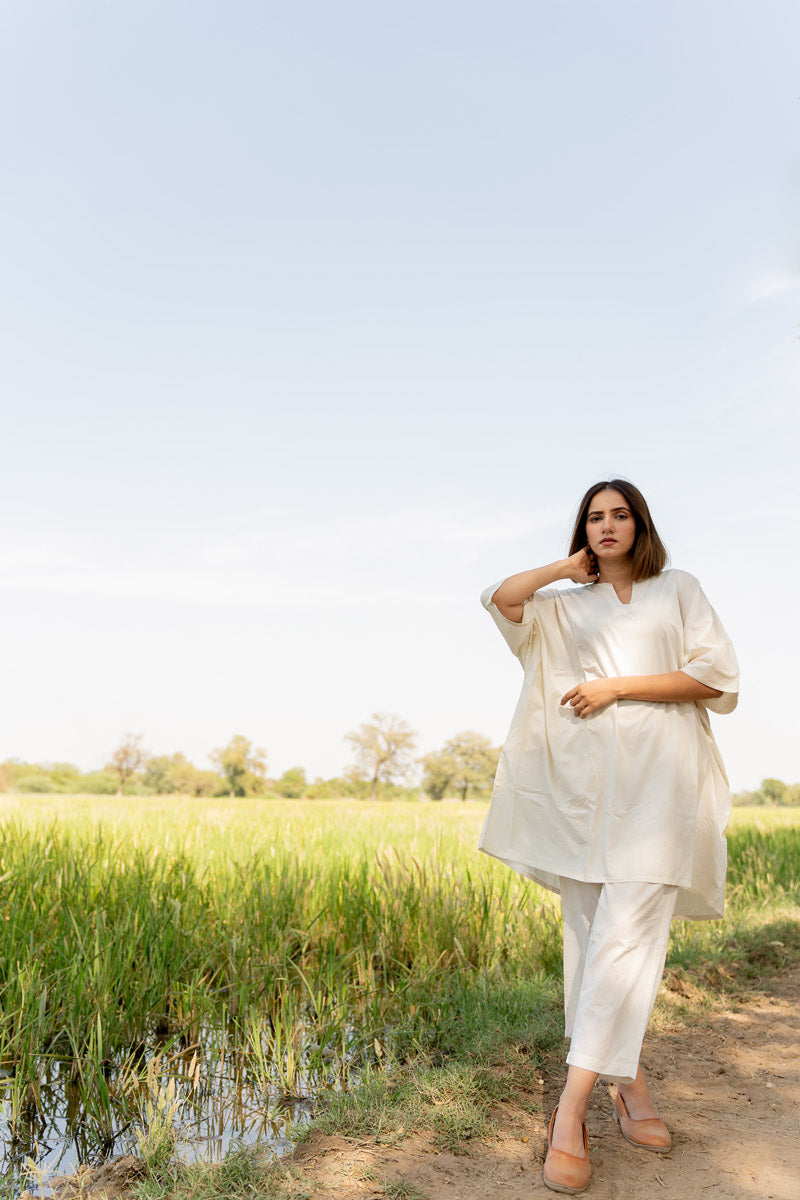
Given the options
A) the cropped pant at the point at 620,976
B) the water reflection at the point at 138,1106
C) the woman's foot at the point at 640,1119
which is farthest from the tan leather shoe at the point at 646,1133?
the water reflection at the point at 138,1106

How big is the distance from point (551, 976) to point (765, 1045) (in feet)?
3.69

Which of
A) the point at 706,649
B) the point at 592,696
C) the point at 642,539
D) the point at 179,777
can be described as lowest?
the point at 179,777

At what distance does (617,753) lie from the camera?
3008mm

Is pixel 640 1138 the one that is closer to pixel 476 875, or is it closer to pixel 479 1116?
pixel 479 1116

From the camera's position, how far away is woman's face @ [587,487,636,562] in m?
3.17

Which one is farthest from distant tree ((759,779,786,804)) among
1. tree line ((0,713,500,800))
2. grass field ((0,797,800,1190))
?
grass field ((0,797,800,1190))

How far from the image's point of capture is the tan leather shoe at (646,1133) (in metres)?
3.05

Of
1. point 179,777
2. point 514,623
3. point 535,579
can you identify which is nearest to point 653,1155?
point 514,623

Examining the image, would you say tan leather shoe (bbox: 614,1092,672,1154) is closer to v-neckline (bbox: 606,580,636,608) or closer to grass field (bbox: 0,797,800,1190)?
grass field (bbox: 0,797,800,1190)

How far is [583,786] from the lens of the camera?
3.08 metres

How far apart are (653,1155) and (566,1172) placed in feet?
1.57

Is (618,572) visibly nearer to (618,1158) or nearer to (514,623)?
(514,623)

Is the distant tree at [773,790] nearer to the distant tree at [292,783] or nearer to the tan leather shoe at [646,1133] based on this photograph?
the distant tree at [292,783]

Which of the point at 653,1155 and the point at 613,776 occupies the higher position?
the point at 613,776
